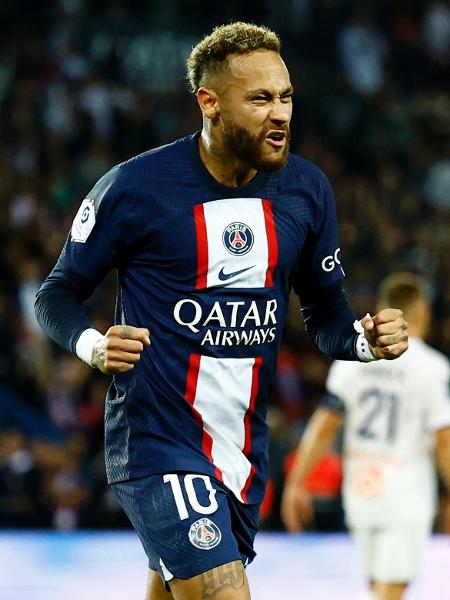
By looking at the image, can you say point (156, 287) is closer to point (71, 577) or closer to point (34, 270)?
point (71, 577)

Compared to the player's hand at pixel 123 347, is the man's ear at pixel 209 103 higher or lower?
higher

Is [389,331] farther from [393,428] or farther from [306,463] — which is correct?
[306,463]

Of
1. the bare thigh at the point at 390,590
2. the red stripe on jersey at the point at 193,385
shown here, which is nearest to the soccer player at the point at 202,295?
the red stripe on jersey at the point at 193,385

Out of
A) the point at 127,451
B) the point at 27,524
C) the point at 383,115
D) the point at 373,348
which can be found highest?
the point at 383,115

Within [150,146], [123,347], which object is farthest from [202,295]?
[150,146]

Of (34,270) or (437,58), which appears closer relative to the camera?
(34,270)

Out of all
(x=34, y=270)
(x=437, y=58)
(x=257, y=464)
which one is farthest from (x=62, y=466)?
(x=437, y=58)

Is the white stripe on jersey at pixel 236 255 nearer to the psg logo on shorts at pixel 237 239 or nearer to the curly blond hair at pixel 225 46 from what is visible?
the psg logo on shorts at pixel 237 239

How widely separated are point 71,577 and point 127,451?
3472 millimetres

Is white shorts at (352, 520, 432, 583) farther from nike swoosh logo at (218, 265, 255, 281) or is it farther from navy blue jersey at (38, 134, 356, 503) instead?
nike swoosh logo at (218, 265, 255, 281)

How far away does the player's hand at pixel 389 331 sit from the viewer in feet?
11.5

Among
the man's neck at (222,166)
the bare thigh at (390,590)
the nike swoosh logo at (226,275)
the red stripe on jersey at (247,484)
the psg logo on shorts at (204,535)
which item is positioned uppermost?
the man's neck at (222,166)

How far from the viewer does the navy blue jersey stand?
11.8 ft

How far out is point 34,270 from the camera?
10.4 metres
